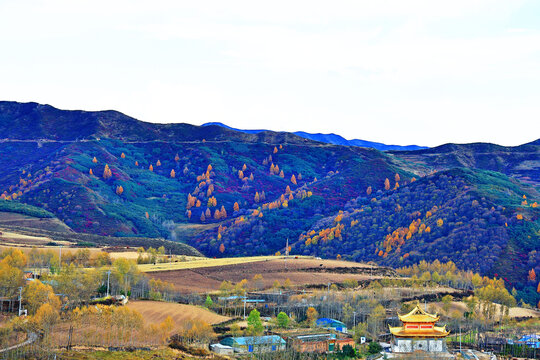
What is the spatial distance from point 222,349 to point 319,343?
472 inches

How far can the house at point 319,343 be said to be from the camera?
82719 millimetres

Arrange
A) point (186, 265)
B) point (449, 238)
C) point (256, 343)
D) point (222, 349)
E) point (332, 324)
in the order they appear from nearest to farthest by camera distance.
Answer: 1. point (222, 349)
2. point (256, 343)
3. point (332, 324)
4. point (186, 265)
5. point (449, 238)

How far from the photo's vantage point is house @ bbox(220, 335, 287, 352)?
3152 inches

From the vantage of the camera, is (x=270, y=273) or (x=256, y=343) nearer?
(x=256, y=343)

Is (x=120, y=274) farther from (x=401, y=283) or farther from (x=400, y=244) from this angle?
(x=400, y=244)

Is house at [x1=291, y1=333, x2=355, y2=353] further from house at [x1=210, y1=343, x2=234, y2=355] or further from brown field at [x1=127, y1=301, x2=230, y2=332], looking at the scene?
brown field at [x1=127, y1=301, x2=230, y2=332]

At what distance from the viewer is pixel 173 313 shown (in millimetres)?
98000

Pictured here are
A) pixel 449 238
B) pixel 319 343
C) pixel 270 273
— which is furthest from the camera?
pixel 449 238

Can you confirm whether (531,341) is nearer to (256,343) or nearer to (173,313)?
(256,343)

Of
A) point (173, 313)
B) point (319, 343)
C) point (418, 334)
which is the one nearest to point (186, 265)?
point (173, 313)

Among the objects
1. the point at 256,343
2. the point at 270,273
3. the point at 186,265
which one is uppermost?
the point at 186,265

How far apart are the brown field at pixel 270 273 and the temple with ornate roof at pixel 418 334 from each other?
5106cm

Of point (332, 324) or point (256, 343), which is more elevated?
point (256, 343)

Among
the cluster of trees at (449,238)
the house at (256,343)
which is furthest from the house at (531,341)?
the cluster of trees at (449,238)
